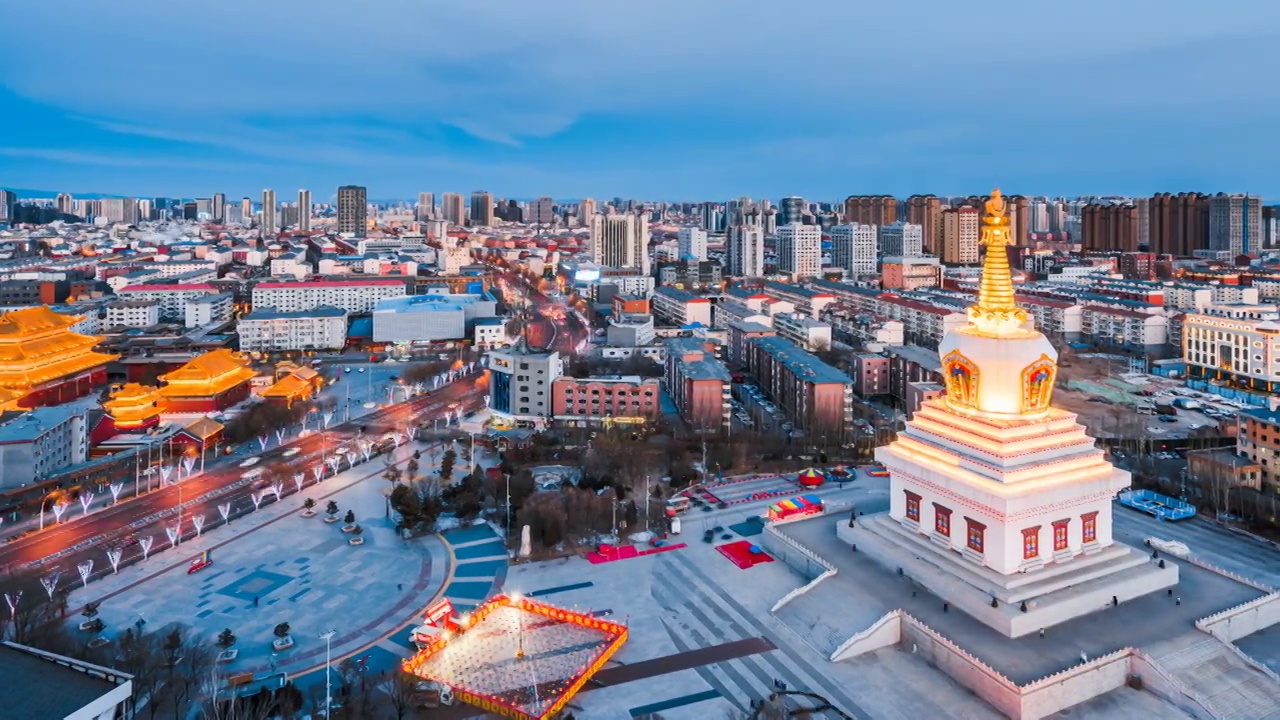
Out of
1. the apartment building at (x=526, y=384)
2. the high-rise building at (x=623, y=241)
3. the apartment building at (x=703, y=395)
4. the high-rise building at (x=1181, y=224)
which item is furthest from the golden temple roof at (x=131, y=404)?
the high-rise building at (x=1181, y=224)

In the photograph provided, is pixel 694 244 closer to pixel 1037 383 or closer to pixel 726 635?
pixel 1037 383

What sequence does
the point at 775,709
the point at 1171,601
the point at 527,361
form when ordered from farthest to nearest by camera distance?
1. the point at 527,361
2. the point at 1171,601
3. the point at 775,709

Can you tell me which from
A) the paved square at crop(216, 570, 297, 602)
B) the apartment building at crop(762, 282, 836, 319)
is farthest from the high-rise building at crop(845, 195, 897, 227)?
the paved square at crop(216, 570, 297, 602)

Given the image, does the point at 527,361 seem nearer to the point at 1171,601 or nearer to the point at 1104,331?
the point at 1171,601

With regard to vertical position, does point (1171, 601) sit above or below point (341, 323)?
below

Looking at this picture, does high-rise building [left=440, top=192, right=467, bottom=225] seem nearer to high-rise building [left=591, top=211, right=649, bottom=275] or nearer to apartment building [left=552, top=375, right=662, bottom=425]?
high-rise building [left=591, top=211, right=649, bottom=275]

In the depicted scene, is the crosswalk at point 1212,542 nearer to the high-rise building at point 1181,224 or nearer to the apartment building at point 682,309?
the apartment building at point 682,309

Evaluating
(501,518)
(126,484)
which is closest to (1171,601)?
(501,518)
